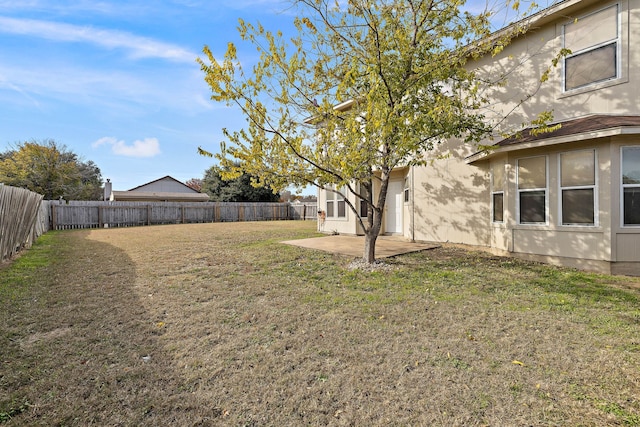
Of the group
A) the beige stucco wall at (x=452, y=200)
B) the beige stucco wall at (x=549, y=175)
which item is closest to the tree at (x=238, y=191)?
the beige stucco wall at (x=452, y=200)

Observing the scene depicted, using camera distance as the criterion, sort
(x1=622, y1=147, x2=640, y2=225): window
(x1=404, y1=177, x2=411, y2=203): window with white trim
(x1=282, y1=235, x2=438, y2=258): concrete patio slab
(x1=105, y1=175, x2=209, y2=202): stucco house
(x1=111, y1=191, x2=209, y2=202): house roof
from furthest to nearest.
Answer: (x1=105, y1=175, x2=209, y2=202): stucco house, (x1=111, y1=191, x2=209, y2=202): house roof, (x1=404, y1=177, x2=411, y2=203): window with white trim, (x1=282, y1=235, x2=438, y2=258): concrete patio slab, (x1=622, y1=147, x2=640, y2=225): window

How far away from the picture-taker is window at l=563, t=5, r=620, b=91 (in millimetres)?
6832

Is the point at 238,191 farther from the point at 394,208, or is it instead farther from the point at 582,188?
the point at 582,188

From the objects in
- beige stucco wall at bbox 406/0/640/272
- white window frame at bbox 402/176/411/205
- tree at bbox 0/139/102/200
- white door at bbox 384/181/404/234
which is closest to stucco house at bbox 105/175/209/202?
tree at bbox 0/139/102/200

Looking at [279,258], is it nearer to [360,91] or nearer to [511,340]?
[360,91]

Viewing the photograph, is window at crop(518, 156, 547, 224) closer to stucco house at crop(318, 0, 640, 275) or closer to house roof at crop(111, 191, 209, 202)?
stucco house at crop(318, 0, 640, 275)

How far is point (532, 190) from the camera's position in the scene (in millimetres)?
7410

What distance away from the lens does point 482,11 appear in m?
6.75

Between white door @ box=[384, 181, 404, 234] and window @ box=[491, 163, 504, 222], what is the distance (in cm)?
389

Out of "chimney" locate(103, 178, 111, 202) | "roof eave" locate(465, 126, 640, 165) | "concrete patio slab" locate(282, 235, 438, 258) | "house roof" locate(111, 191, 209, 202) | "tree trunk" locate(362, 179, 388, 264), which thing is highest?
"chimney" locate(103, 178, 111, 202)

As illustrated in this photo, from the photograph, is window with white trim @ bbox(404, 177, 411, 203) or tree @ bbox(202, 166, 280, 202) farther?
tree @ bbox(202, 166, 280, 202)

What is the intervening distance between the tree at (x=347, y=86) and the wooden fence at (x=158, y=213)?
58.6 ft

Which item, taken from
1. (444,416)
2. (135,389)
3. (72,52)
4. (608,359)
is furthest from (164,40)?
(608,359)

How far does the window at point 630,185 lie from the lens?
6152 mm
